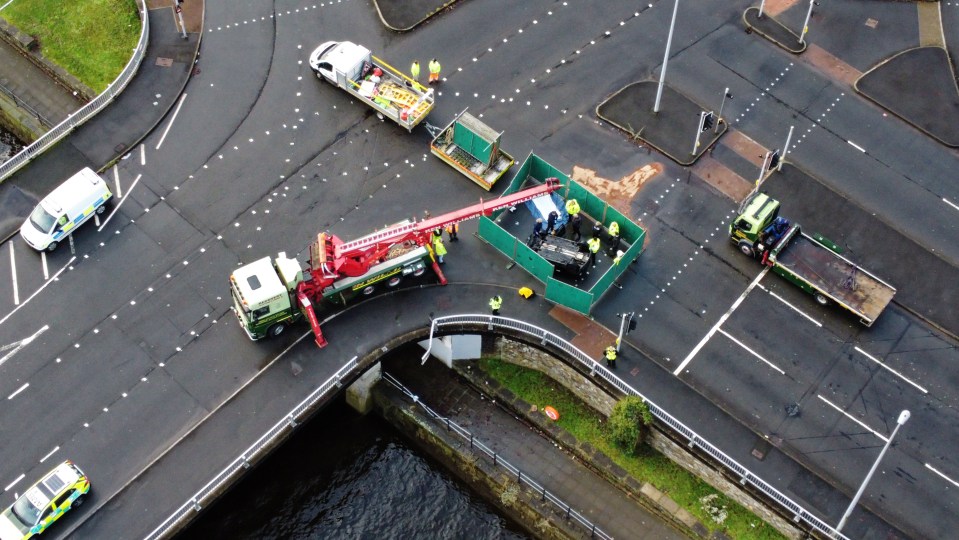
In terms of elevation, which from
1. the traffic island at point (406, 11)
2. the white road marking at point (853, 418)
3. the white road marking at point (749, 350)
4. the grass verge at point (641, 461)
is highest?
the traffic island at point (406, 11)

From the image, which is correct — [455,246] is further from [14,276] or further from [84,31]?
[84,31]

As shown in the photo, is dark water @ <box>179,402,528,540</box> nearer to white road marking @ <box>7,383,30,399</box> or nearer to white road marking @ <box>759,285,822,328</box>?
white road marking @ <box>7,383,30,399</box>

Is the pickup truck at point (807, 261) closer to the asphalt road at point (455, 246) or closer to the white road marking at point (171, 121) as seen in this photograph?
the asphalt road at point (455, 246)

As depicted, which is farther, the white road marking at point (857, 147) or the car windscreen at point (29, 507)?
the white road marking at point (857, 147)

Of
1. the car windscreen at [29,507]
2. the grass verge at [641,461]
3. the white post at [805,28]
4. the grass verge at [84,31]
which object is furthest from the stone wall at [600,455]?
the grass verge at [84,31]

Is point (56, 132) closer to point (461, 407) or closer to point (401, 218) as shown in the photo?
point (401, 218)

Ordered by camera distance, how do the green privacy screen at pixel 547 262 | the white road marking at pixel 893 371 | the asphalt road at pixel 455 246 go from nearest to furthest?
the asphalt road at pixel 455 246 < the white road marking at pixel 893 371 < the green privacy screen at pixel 547 262

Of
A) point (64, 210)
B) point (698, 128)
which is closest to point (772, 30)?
point (698, 128)
